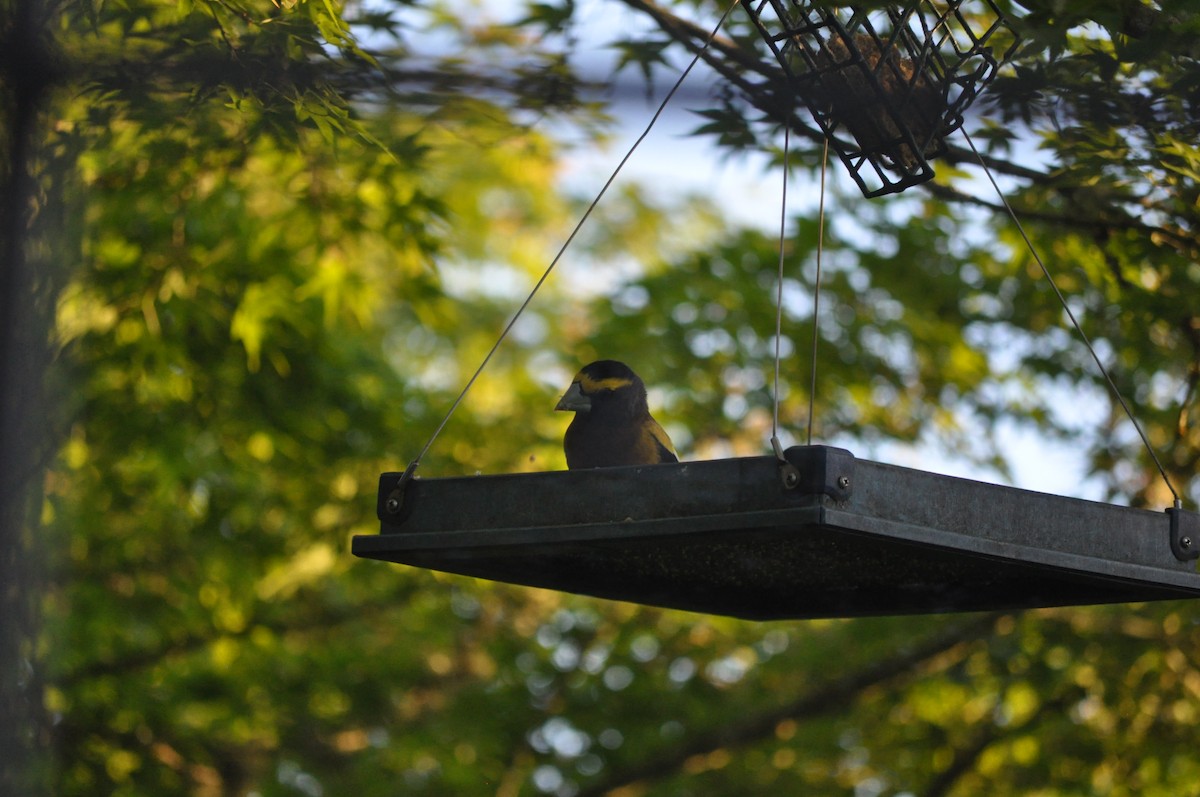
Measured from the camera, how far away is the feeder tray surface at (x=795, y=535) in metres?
2.24

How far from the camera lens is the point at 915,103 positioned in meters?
3.09

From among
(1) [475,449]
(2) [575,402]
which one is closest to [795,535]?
(2) [575,402]

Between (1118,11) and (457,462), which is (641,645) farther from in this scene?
(1118,11)

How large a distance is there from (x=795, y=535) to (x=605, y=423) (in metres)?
0.98

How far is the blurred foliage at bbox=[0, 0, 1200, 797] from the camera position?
475cm

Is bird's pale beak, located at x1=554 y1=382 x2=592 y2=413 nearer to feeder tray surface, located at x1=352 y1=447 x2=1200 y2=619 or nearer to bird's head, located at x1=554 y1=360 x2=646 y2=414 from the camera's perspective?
bird's head, located at x1=554 y1=360 x2=646 y2=414

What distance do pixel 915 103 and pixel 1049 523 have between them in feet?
3.49

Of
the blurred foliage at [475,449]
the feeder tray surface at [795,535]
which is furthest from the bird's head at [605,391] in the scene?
the blurred foliage at [475,449]

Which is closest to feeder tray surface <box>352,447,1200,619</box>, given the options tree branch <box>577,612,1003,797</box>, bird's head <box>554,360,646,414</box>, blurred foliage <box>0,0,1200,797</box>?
bird's head <box>554,360,646,414</box>

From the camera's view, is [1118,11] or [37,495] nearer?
[1118,11]

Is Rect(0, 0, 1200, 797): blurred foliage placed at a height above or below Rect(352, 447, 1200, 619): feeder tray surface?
below

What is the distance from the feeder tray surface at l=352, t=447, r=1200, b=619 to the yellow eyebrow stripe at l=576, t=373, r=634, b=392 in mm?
474

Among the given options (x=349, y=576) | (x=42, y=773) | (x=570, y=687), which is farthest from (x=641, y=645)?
(x=42, y=773)

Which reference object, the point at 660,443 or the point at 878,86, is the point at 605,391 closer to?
the point at 660,443
